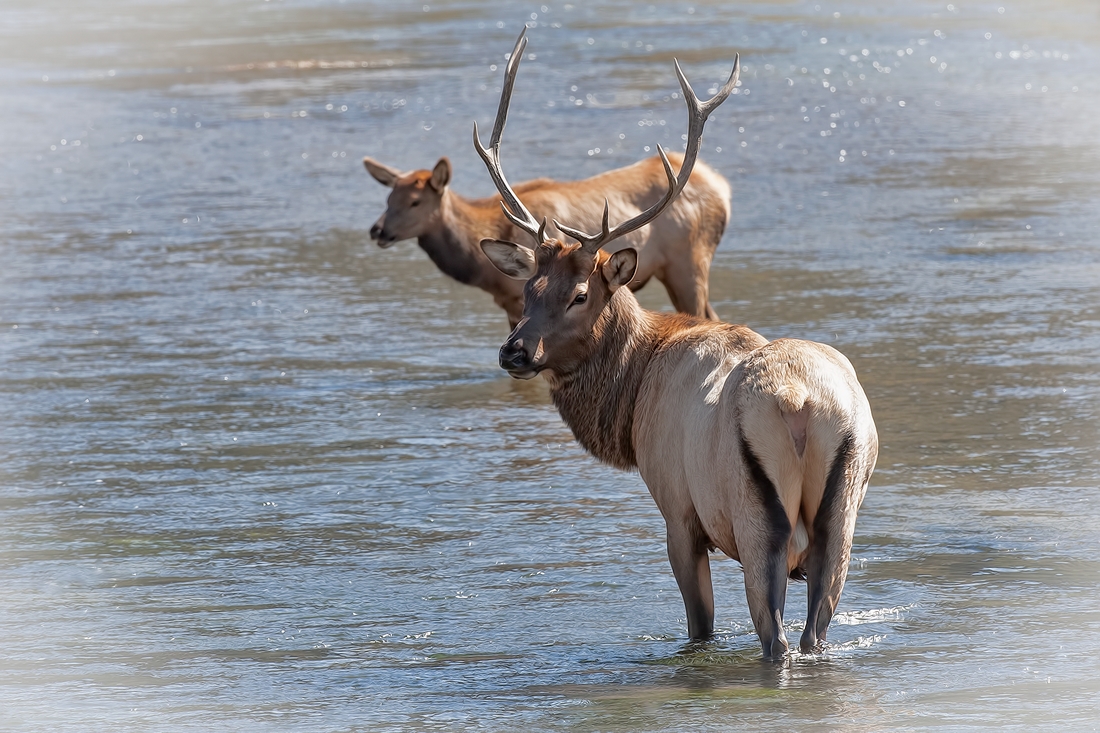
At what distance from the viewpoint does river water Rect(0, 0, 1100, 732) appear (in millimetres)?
5355

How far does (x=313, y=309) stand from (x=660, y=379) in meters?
6.26

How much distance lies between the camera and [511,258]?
22.0 feet

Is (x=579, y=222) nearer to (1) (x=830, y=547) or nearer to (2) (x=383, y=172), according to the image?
(2) (x=383, y=172)

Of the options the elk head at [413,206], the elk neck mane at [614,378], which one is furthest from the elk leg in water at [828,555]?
the elk head at [413,206]

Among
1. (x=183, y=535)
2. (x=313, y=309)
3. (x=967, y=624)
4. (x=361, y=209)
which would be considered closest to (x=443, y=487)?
(x=183, y=535)

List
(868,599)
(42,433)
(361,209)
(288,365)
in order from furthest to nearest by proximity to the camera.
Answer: (361,209) → (288,365) → (42,433) → (868,599)

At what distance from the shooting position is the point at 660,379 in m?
5.96

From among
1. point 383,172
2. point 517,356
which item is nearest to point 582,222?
point 383,172

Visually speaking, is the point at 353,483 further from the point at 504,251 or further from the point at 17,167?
the point at 17,167

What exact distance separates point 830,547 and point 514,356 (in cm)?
152

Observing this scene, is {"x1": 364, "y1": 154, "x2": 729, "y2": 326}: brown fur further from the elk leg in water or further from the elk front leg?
the elk leg in water

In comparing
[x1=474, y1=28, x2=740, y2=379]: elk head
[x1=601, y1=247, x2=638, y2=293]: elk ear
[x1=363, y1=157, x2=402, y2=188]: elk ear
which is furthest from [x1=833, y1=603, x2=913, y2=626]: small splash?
[x1=363, y1=157, x2=402, y2=188]: elk ear

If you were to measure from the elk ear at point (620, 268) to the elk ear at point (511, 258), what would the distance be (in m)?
0.53

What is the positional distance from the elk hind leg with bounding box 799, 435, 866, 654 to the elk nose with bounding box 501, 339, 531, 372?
141cm
